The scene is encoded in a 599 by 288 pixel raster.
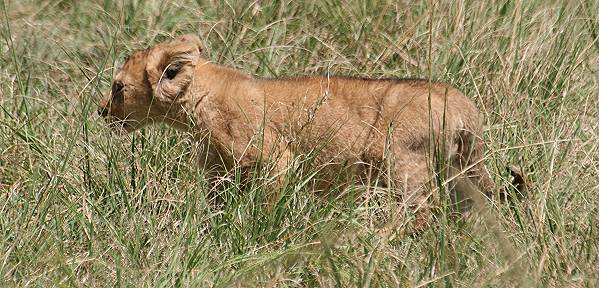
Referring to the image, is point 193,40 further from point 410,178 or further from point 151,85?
point 410,178

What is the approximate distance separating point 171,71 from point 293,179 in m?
1.16

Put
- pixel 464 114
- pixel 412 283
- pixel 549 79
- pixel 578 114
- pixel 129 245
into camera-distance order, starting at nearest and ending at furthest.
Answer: pixel 412 283 → pixel 129 245 → pixel 464 114 → pixel 578 114 → pixel 549 79

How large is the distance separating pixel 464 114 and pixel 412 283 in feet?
5.21

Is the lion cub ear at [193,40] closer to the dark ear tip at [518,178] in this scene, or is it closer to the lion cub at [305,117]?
the lion cub at [305,117]

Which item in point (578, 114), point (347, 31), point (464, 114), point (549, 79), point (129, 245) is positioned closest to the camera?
point (129, 245)

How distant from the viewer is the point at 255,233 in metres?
6.07

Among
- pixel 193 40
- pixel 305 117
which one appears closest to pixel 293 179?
pixel 305 117

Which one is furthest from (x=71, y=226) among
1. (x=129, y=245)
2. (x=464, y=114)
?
(x=464, y=114)

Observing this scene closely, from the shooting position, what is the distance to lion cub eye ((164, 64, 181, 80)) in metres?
7.10

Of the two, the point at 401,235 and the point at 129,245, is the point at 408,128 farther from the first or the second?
the point at 129,245

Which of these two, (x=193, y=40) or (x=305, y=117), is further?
(x=193, y=40)

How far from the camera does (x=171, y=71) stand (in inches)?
281

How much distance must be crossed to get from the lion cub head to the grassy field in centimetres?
11

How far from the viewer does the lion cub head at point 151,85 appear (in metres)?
7.09
